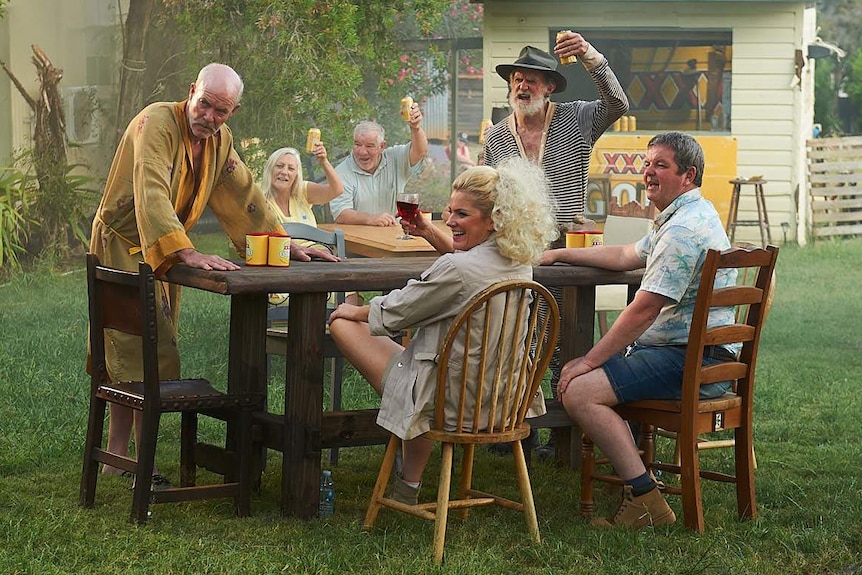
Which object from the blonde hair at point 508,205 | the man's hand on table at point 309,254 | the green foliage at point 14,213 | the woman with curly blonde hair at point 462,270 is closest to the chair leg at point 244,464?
the woman with curly blonde hair at point 462,270

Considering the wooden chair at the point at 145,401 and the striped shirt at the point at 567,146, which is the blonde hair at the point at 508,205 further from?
the striped shirt at the point at 567,146

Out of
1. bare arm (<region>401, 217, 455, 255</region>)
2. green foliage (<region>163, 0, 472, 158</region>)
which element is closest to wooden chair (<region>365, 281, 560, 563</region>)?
bare arm (<region>401, 217, 455, 255</region>)

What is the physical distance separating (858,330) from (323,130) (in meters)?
4.99

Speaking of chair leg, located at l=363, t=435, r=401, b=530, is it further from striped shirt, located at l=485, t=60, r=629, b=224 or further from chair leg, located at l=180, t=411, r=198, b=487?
striped shirt, located at l=485, t=60, r=629, b=224

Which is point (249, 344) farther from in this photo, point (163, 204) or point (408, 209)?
point (408, 209)

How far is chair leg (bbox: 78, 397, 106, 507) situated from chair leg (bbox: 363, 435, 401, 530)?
3.04 feet

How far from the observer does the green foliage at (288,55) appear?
38.8 feet

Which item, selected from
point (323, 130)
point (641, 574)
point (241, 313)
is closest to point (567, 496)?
point (641, 574)

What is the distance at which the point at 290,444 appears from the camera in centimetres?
448

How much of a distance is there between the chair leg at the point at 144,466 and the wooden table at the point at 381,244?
2.22 m

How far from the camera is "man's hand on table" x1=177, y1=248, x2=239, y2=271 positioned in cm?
430

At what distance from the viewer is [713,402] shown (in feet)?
14.4

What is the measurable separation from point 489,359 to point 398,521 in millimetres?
761

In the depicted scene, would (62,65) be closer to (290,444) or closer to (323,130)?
(323,130)
